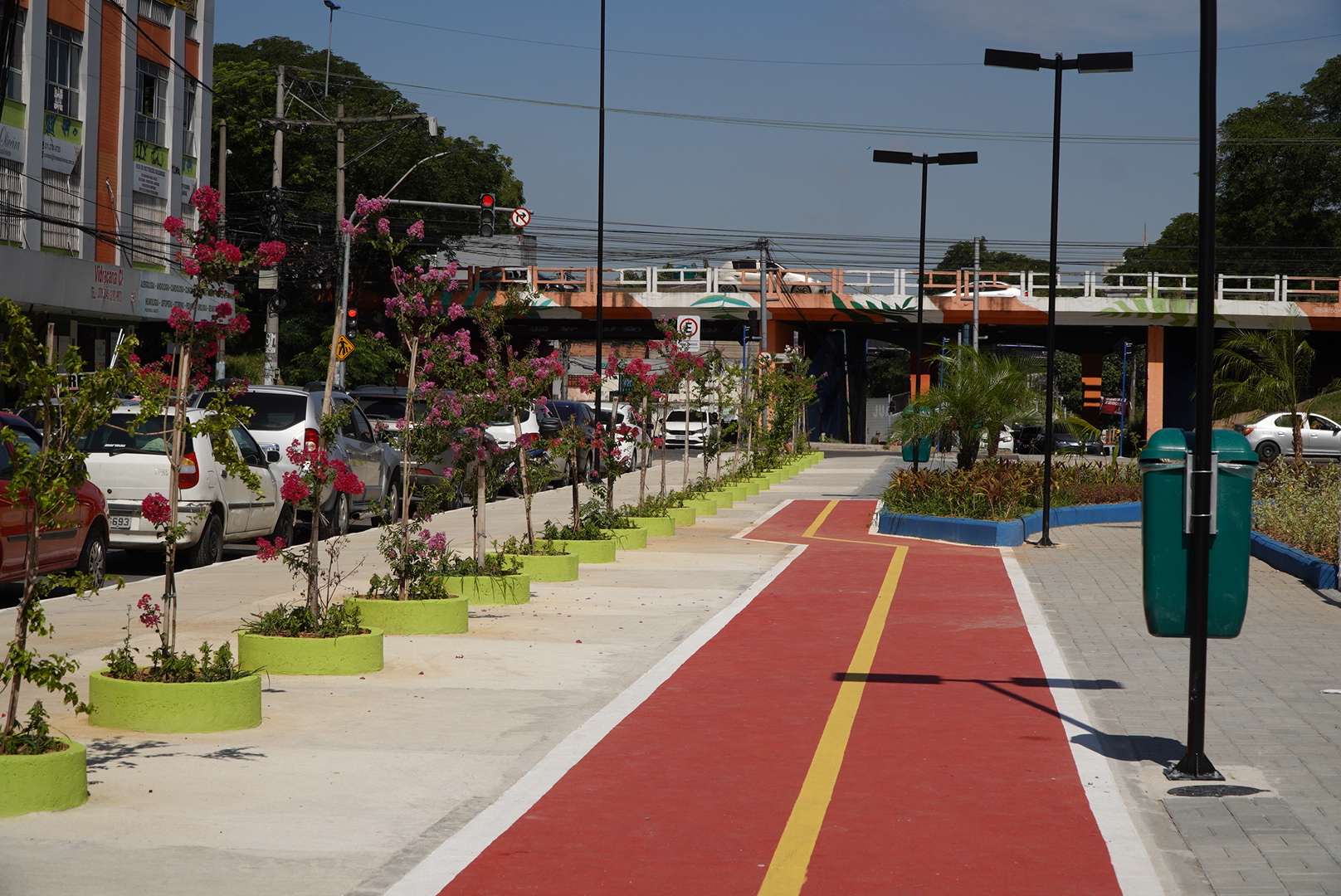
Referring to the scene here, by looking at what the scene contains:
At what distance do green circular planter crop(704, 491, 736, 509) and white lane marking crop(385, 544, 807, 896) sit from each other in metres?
15.0

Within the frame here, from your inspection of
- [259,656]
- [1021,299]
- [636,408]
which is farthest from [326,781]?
[1021,299]

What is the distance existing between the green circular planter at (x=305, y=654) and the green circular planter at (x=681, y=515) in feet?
41.0

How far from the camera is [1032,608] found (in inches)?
521

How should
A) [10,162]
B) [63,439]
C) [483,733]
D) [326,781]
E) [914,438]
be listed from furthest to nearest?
[10,162] → [914,438] → [483,733] → [326,781] → [63,439]

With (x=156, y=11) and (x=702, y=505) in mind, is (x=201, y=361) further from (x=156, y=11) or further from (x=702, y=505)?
(x=156, y=11)

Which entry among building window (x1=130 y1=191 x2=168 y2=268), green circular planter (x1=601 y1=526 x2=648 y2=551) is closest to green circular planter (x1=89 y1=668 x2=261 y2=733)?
green circular planter (x1=601 y1=526 x2=648 y2=551)

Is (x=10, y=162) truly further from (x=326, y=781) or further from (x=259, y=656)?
(x=326, y=781)

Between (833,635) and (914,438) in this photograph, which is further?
(914,438)

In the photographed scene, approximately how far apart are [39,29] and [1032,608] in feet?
93.1

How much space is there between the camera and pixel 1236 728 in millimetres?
8047

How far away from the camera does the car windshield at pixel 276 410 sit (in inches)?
741

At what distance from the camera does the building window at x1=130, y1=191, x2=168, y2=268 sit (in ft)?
122

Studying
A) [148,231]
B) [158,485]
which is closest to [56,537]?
[158,485]

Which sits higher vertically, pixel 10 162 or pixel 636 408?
pixel 10 162
